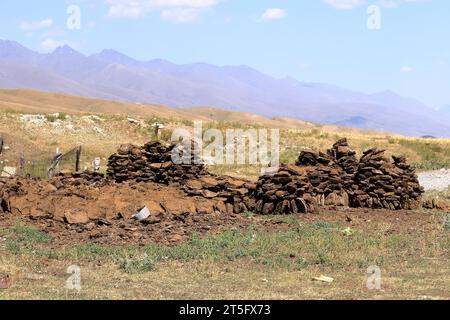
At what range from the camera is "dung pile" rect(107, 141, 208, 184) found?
74.9 feet

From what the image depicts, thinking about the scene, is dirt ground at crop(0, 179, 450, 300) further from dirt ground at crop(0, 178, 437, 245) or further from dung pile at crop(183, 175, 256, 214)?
dung pile at crop(183, 175, 256, 214)

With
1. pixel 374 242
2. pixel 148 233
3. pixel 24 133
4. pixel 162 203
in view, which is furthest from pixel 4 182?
pixel 24 133

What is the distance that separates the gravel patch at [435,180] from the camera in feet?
104

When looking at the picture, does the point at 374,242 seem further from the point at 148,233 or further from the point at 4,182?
the point at 4,182

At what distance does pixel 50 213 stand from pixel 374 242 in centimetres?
891

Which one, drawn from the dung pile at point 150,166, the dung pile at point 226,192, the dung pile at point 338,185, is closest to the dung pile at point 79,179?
the dung pile at point 150,166

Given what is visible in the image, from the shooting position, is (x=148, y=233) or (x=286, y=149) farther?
(x=286, y=149)

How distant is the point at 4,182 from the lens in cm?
2159

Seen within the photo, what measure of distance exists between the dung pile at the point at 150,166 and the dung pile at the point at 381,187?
5.30 m

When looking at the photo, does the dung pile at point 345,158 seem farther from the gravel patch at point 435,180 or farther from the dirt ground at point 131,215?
the gravel patch at point 435,180

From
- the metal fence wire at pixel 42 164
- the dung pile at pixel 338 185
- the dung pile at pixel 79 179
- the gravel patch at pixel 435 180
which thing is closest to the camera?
the dung pile at pixel 338 185

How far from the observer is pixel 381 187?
21.9 metres

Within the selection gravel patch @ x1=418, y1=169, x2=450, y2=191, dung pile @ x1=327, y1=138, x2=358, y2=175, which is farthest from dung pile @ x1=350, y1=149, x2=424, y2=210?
gravel patch @ x1=418, y1=169, x2=450, y2=191

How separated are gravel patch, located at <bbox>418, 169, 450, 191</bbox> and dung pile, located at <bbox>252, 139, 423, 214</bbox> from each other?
9.23m
